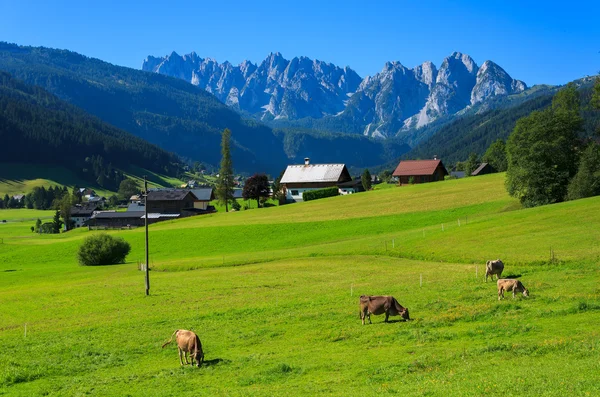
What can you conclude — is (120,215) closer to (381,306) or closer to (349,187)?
(349,187)

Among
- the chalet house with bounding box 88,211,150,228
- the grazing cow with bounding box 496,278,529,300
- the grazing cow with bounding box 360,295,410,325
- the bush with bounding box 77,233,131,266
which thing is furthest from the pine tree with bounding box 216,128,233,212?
the grazing cow with bounding box 360,295,410,325

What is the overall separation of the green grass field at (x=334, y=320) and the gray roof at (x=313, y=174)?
89169mm

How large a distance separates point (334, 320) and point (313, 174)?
136320 mm

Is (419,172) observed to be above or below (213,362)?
above

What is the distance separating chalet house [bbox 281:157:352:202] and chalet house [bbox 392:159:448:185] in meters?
17.8

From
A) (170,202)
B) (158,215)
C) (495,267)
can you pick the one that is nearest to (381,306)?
A: (495,267)

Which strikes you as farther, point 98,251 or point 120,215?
point 120,215

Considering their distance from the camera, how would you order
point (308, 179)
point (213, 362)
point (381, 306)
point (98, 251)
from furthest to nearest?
point (308, 179)
point (98, 251)
point (381, 306)
point (213, 362)

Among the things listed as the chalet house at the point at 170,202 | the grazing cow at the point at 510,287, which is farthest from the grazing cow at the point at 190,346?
the chalet house at the point at 170,202

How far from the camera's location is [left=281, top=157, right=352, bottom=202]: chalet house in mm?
161500

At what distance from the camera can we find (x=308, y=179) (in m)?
163

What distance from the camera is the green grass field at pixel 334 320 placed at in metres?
19.2

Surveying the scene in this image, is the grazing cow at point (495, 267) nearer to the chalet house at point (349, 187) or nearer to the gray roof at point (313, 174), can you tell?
the chalet house at point (349, 187)

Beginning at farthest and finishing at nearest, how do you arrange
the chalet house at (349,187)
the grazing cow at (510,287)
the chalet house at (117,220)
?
the chalet house at (117,220) < the chalet house at (349,187) < the grazing cow at (510,287)
